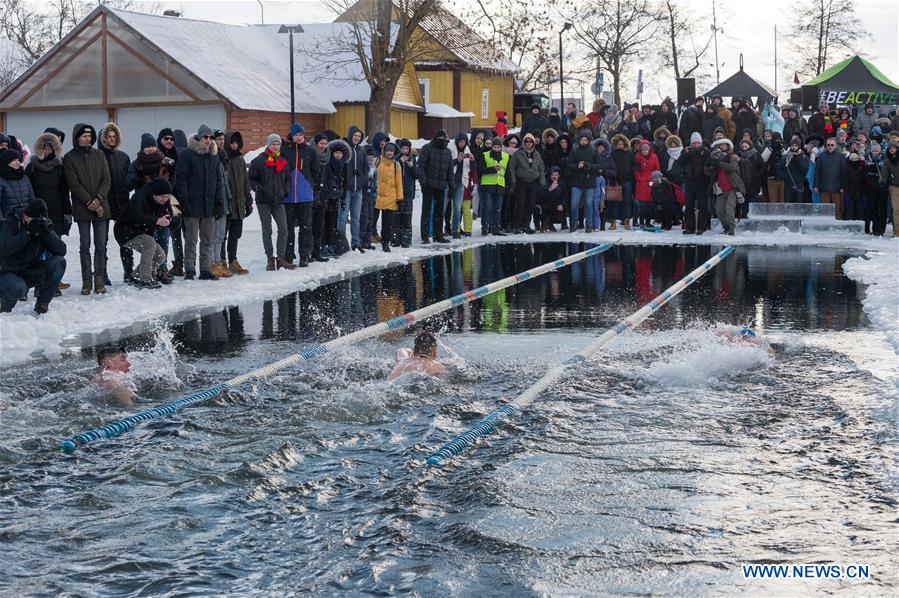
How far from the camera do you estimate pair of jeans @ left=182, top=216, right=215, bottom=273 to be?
612 inches

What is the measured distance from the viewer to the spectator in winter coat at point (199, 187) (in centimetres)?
1525

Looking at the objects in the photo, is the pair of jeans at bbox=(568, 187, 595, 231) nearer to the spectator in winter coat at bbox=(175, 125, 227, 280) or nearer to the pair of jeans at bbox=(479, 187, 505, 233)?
the pair of jeans at bbox=(479, 187, 505, 233)

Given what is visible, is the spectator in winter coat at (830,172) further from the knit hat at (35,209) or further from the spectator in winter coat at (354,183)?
the knit hat at (35,209)

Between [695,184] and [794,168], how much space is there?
127 inches

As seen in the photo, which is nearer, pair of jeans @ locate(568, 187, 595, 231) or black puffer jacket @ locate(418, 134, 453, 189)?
black puffer jacket @ locate(418, 134, 453, 189)

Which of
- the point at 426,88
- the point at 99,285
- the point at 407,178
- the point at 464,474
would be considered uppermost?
the point at 426,88

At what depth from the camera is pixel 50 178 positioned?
1375 cm

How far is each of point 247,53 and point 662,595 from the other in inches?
1883

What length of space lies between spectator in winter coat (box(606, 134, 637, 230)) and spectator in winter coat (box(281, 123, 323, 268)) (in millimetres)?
10213

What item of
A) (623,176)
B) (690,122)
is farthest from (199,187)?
(690,122)

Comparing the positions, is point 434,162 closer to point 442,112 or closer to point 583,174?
point 583,174

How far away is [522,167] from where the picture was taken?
24859 mm

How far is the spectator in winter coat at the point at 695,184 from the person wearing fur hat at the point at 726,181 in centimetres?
20

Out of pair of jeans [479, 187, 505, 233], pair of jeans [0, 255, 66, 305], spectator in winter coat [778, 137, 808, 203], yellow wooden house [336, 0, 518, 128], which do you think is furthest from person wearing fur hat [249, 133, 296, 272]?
yellow wooden house [336, 0, 518, 128]
